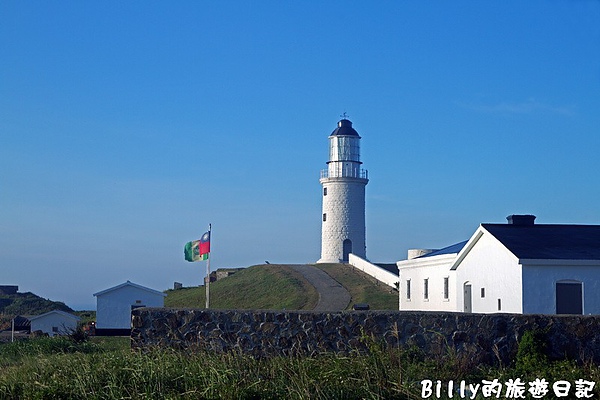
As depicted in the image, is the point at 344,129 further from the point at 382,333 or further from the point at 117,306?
the point at 382,333

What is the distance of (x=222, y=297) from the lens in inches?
2062

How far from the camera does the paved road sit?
1772 inches

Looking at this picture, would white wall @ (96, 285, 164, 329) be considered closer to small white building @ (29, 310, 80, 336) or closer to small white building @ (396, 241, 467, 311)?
small white building @ (29, 310, 80, 336)

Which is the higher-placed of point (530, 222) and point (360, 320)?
point (530, 222)

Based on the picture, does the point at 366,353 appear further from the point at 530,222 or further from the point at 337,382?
the point at 530,222

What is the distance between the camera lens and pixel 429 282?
120 ft

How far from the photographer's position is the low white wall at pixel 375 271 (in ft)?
169

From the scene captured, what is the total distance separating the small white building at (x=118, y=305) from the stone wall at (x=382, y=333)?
18.4 metres

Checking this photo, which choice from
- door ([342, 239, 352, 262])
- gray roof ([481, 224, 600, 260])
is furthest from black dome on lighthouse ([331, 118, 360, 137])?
gray roof ([481, 224, 600, 260])

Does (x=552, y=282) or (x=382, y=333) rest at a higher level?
(x=552, y=282)

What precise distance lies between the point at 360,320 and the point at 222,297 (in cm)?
3588

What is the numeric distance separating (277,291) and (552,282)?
27912mm

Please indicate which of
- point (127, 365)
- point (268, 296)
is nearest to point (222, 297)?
point (268, 296)

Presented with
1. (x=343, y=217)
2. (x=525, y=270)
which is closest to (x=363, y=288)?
(x=343, y=217)
